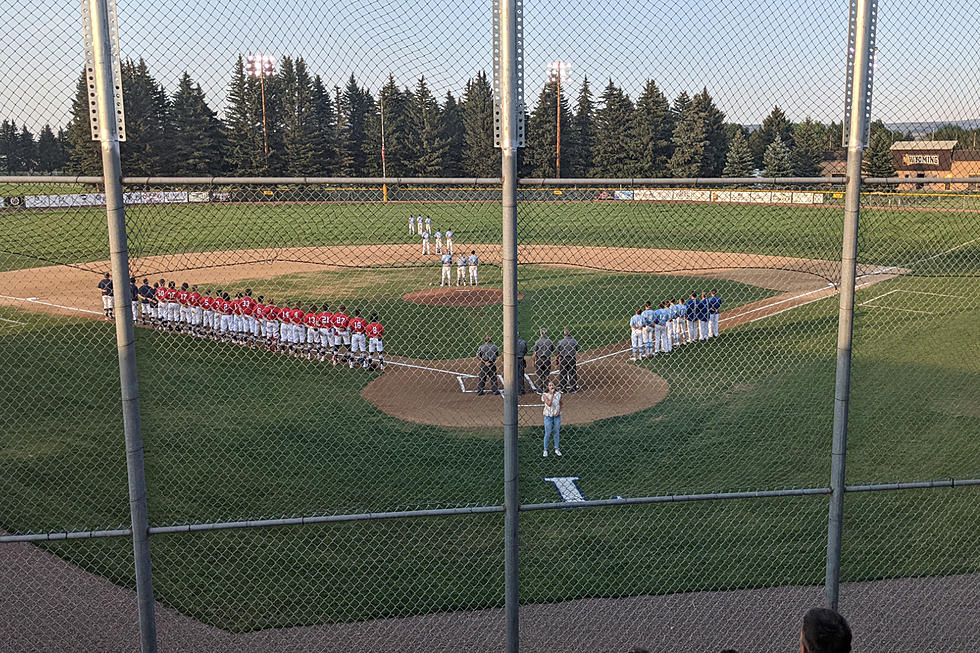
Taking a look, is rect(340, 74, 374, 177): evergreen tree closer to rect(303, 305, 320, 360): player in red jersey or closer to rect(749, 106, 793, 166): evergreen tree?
rect(749, 106, 793, 166): evergreen tree

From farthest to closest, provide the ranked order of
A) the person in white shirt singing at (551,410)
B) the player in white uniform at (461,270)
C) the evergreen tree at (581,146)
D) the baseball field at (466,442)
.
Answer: the player in white uniform at (461,270) → the person in white shirt singing at (551,410) → the baseball field at (466,442) → the evergreen tree at (581,146)

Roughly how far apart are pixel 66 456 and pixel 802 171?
36.6ft

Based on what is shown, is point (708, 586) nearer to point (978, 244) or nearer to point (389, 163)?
point (389, 163)

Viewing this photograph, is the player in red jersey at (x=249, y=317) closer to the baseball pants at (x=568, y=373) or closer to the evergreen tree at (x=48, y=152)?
the baseball pants at (x=568, y=373)

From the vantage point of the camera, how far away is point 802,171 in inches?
235

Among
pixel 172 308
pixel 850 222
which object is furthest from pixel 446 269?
pixel 850 222

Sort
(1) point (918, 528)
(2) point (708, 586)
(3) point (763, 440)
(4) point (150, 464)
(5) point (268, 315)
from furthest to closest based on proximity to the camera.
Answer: (5) point (268, 315), (3) point (763, 440), (4) point (150, 464), (1) point (918, 528), (2) point (708, 586)

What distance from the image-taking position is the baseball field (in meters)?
8.64

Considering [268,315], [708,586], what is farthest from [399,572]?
[268,315]

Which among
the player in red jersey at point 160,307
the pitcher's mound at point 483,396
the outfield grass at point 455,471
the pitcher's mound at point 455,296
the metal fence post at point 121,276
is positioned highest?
the metal fence post at point 121,276

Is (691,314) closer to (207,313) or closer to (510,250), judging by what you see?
(207,313)

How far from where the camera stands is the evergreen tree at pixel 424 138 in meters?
5.17

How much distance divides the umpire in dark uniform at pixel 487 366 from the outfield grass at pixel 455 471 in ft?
4.40

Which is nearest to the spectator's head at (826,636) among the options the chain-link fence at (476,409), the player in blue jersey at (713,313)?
the chain-link fence at (476,409)
